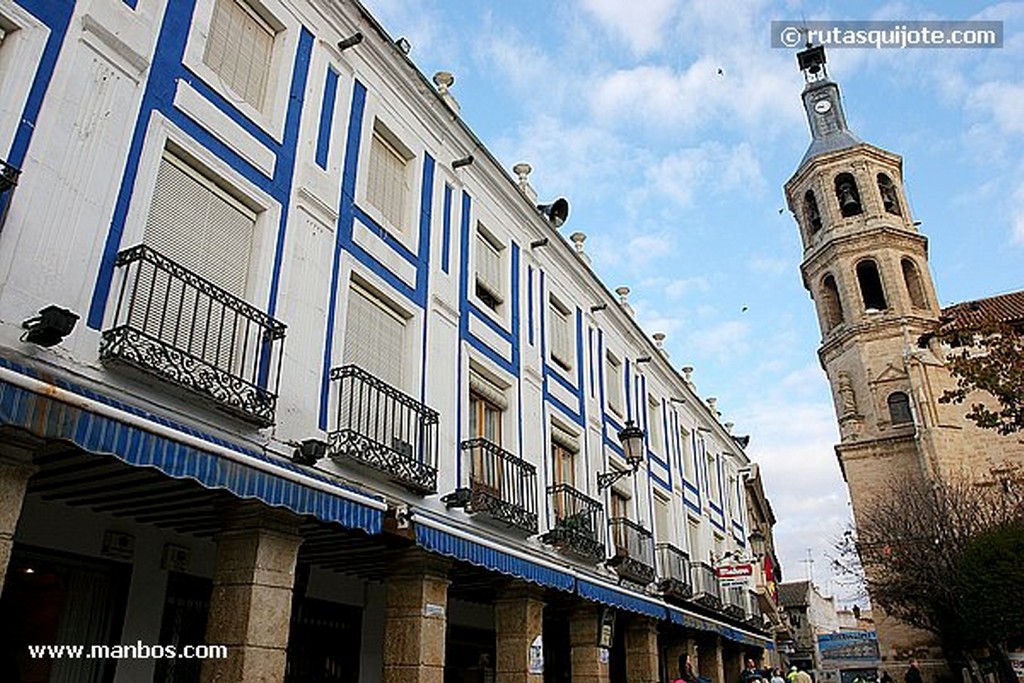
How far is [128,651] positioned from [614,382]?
12165 millimetres

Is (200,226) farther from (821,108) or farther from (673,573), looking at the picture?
(821,108)

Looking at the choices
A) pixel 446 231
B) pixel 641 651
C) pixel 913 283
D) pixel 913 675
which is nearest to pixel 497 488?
pixel 446 231

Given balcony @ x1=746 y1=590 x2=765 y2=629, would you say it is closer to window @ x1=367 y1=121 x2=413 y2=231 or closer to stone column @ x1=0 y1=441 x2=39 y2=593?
window @ x1=367 y1=121 x2=413 y2=231

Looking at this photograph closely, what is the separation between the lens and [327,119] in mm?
9648

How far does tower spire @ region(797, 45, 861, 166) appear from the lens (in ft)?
153

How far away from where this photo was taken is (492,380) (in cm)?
1230

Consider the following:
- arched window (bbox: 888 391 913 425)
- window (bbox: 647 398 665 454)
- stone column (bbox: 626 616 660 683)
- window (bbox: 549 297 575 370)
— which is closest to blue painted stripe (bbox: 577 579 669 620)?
stone column (bbox: 626 616 660 683)

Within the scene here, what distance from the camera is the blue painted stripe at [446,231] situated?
11.4 m

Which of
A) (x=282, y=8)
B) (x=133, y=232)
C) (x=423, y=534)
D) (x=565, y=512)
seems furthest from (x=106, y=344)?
(x=565, y=512)

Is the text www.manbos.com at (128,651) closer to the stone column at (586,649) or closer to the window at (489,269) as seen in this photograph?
the window at (489,269)

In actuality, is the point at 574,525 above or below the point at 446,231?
below

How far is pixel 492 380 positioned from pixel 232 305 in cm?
564

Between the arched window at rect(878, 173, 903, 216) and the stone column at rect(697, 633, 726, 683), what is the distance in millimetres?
32000

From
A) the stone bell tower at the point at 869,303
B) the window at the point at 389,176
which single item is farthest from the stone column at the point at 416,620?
the stone bell tower at the point at 869,303
